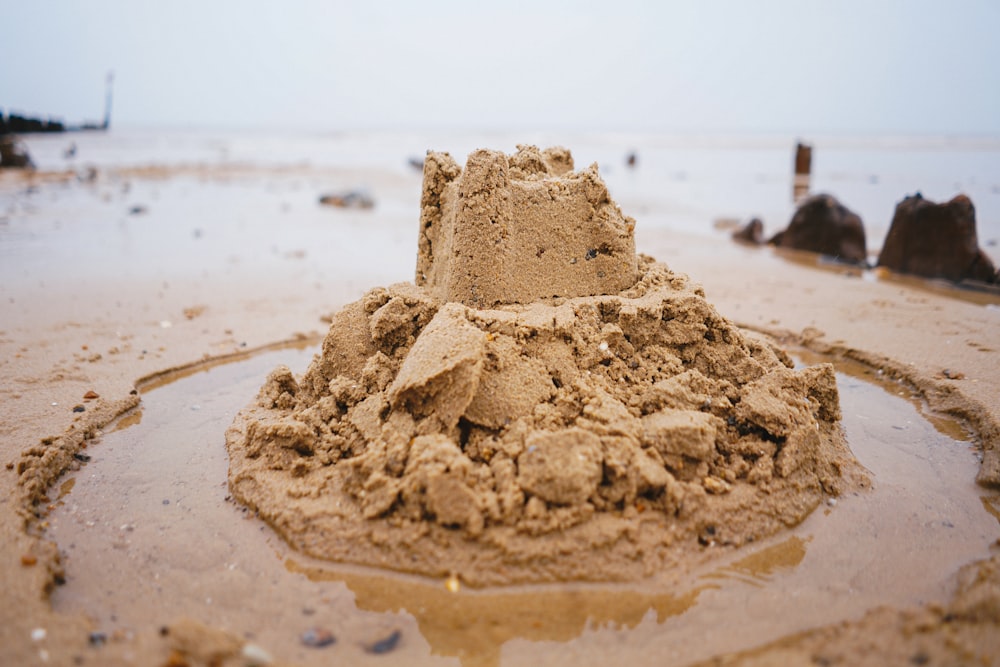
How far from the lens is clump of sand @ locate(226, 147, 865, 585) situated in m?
2.45

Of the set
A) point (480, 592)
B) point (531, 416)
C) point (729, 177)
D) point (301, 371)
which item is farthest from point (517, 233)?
point (729, 177)

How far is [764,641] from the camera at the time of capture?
2057 mm

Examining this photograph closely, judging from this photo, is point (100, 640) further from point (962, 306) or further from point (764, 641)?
point (962, 306)

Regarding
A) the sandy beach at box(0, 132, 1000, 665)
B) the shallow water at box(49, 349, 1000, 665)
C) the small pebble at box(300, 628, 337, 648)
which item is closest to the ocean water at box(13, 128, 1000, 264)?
the sandy beach at box(0, 132, 1000, 665)

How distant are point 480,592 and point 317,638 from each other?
60 cm

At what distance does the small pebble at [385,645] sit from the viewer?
2045 mm

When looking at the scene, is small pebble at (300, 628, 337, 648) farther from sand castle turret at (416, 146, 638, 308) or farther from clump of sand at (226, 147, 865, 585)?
sand castle turret at (416, 146, 638, 308)

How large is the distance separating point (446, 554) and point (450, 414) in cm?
62

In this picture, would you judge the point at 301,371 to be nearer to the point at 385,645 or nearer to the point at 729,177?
the point at 385,645

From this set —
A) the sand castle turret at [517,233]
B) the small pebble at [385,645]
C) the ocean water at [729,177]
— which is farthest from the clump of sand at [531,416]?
the ocean water at [729,177]

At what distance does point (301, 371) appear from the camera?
14.5 ft

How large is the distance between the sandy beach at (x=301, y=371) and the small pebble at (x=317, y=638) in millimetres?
23

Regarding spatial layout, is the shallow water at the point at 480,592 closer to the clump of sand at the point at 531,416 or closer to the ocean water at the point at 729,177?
the clump of sand at the point at 531,416

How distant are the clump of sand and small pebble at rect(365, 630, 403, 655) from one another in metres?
0.30
